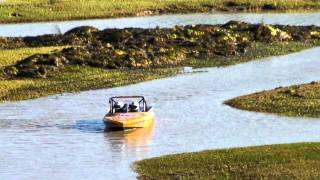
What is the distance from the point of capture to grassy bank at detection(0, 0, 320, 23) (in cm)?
9468

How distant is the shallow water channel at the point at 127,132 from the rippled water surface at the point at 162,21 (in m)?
33.6

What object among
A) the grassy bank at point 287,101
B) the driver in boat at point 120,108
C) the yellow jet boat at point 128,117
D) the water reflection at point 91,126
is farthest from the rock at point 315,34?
the driver in boat at point 120,108

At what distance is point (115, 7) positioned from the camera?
100500mm

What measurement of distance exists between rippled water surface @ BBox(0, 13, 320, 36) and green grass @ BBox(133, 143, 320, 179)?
52201 mm

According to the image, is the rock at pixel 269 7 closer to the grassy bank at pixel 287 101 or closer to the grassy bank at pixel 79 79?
the grassy bank at pixel 79 79

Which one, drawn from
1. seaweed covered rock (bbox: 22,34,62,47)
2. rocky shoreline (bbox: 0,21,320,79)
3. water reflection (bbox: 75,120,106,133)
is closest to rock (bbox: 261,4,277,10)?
rocky shoreline (bbox: 0,21,320,79)

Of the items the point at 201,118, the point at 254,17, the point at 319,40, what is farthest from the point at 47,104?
the point at 254,17

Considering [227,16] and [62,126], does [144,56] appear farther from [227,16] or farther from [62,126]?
[227,16]

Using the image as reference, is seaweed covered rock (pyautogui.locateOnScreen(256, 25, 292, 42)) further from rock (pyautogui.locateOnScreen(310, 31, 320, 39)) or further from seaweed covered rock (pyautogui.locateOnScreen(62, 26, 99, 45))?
seaweed covered rock (pyautogui.locateOnScreen(62, 26, 99, 45))

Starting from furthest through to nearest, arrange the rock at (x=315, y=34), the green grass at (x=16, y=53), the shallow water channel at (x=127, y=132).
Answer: the rock at (x=315, y=34) < the green grass at (x=16, y=53) < the shallow water channel at (x=127, y=132)

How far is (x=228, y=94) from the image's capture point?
48500mm

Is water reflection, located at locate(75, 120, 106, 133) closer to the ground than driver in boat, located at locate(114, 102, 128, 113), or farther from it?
closer to the ground

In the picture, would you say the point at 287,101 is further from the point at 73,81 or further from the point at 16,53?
the point at 16,53

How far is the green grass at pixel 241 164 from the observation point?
27109 mm
